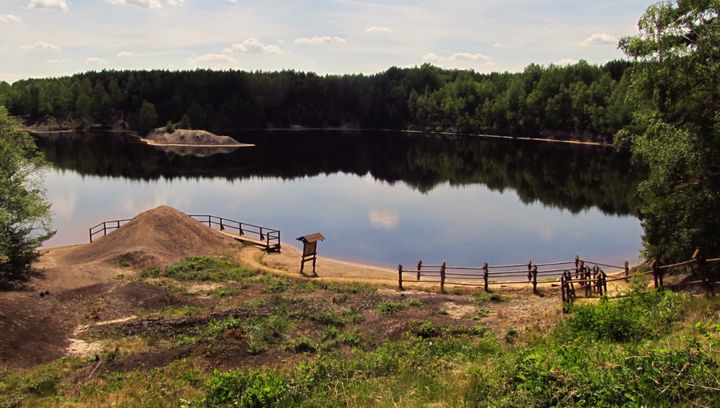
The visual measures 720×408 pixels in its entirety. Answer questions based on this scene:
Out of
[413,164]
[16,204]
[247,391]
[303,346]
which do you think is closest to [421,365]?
[247,391]

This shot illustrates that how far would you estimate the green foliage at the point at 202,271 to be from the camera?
3209cm

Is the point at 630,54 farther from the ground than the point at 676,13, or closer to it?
closer to it

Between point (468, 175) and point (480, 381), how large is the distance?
7768 centimetres

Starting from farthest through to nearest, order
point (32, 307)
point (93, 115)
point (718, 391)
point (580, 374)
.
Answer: point (93, 115) < point (32, 307) < point (580, 374) < point (718, 391)

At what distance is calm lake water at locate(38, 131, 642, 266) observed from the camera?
4647 centimetres

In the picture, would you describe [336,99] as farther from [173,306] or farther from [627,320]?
[627,320]

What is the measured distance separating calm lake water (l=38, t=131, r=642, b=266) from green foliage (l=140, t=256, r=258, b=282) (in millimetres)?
11503

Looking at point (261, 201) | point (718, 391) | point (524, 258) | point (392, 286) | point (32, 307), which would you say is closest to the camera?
point (718, 391)

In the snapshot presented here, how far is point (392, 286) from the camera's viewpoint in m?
31.4

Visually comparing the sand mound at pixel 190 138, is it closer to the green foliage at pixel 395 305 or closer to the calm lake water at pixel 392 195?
the calm lake water at pixel 392 195

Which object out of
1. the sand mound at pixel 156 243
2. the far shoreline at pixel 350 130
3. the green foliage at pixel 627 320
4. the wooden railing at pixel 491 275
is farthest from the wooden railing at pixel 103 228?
the far shoreline at pixel 350 130

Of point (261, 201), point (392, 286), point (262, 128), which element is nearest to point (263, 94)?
point (262, 128)

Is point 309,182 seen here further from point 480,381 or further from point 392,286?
point 480,381

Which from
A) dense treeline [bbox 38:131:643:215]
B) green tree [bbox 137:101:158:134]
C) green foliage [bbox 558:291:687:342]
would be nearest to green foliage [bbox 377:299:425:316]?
green foliage [bbox 558:291:687:342]
